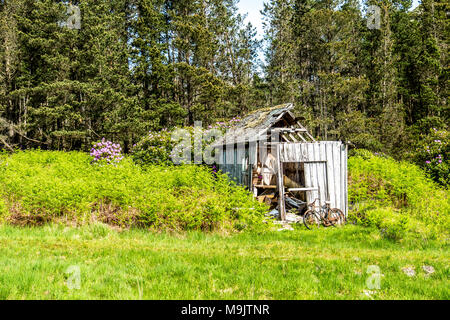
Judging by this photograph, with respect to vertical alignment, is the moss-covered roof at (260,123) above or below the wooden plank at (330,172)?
above

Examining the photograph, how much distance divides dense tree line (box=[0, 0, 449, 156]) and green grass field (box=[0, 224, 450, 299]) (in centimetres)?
1686

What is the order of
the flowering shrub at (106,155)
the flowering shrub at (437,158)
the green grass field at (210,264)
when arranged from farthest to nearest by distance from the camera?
the flowering shrub at (106,155)
the flowering shrub at (437,158)
the green grass field at (210,264)

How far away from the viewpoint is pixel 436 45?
24469mm

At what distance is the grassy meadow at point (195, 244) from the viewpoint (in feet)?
14.6

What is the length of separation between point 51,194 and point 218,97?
18.6 m

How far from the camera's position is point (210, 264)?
548 centimetres

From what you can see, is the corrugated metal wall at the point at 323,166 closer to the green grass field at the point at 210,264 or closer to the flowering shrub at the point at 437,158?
the green grass field at the point at 210,264

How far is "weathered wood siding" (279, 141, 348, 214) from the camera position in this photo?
10461 mm

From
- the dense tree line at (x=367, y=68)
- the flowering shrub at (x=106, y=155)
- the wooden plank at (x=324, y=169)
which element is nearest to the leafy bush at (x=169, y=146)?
the flowering shrub at (x=106, y=155)

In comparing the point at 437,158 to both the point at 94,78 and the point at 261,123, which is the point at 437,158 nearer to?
the point at 261,123

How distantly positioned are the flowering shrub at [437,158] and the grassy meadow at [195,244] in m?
3.34

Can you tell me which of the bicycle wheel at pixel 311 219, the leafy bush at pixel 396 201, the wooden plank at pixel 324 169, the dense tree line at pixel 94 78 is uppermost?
the dense tree line at pixel 94 78

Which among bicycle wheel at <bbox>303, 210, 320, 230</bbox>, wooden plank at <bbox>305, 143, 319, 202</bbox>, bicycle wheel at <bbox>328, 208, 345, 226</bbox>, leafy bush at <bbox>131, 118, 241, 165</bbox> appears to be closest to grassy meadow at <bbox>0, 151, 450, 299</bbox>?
bicycle wheel at <bbox>328, 208, 345, 226</bbox>
